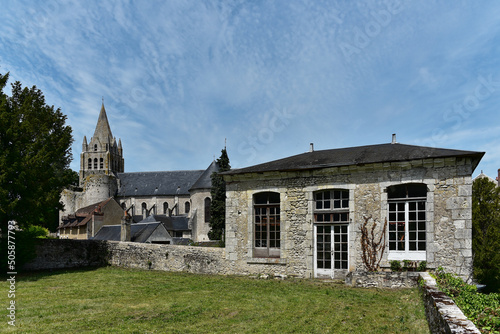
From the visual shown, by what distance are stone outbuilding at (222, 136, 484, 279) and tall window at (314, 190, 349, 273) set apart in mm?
30

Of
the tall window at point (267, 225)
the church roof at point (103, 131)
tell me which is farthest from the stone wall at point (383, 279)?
the church roof at point (103, 131)

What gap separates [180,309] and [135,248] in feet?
28.7

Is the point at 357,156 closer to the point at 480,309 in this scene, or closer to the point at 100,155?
the point at 480,309

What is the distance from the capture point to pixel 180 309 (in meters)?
7.28

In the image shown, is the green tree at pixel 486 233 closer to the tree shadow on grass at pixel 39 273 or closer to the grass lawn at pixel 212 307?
the grass lawn at pixel 212 307

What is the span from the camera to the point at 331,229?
452 inches

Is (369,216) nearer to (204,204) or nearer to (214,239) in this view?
(214,239)

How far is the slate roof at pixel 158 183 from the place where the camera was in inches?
1754

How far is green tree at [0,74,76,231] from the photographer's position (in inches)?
523

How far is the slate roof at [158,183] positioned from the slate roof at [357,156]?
104 ft

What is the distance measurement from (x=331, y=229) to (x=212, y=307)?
528 centimetres

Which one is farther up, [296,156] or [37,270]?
[296,156]

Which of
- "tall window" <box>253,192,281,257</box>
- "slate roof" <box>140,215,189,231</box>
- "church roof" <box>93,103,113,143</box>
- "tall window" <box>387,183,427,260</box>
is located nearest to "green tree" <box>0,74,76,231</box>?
"tall window" <box>253,192,281,257</box>

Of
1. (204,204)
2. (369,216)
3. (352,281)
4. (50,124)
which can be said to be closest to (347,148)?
(369,216)
